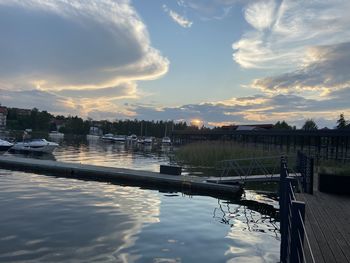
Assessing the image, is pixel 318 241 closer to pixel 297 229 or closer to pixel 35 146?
pixel 297 229

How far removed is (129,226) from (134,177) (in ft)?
34.6

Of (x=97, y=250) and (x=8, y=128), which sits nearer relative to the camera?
(x=97, y=250)

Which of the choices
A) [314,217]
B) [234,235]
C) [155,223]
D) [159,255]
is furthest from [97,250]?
[314,217]

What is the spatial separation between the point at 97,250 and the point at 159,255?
1.60 m

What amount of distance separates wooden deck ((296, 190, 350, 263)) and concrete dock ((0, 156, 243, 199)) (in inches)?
285

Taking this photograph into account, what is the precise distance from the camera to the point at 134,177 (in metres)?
23.1

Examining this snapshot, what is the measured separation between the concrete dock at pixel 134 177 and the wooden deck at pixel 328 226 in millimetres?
7245

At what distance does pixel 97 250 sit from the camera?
9.89 metres

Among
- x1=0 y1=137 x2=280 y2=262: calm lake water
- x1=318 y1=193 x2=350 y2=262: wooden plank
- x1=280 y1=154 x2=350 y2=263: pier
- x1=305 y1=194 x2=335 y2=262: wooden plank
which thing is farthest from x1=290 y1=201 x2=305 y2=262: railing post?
→ x1=0 y1=137 x2=280 y2=262: calm lake water

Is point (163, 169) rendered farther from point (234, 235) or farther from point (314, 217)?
point (314, 217)

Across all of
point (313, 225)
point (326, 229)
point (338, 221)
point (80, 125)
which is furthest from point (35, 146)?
point (80, 125)

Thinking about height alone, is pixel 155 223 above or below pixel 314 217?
below

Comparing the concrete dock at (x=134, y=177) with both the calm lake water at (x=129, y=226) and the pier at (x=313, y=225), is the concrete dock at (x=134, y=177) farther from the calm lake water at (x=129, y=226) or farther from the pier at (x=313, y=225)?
the pier at (x=313, y=225)

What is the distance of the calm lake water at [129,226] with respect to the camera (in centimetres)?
981
